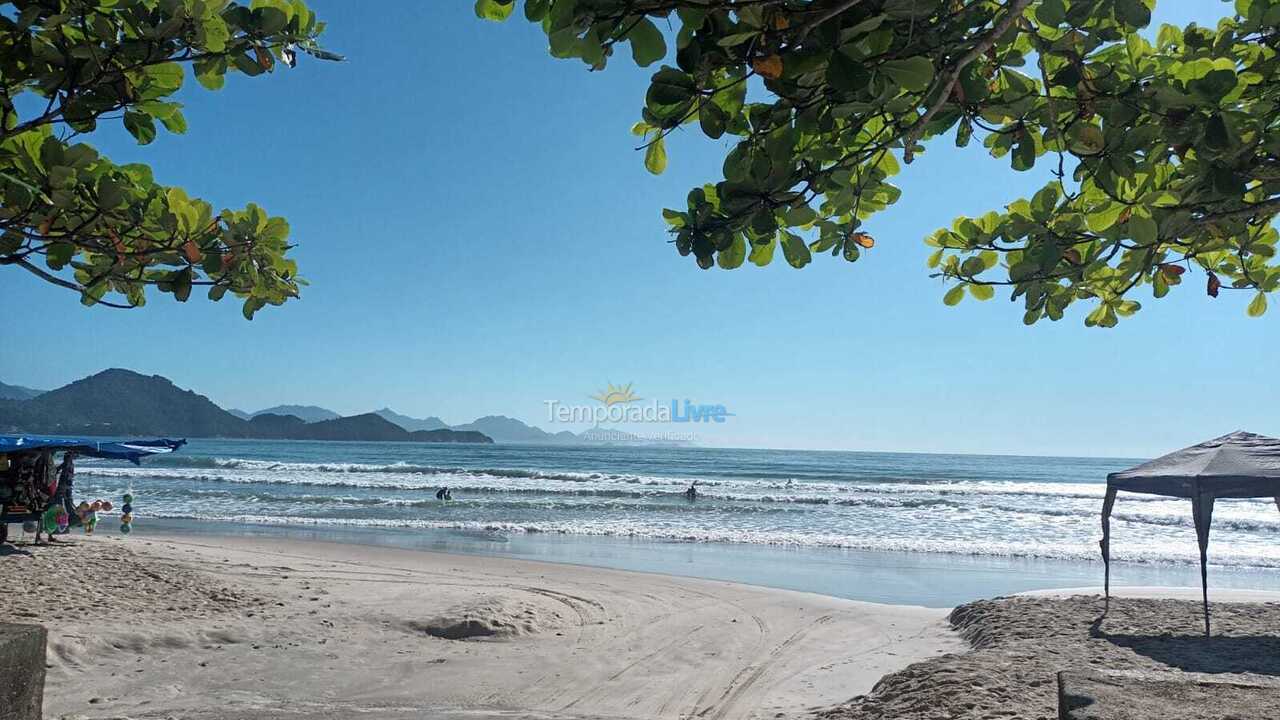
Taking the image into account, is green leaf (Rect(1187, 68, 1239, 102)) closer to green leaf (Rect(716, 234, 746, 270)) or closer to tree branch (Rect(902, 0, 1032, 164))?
tree branch (Rect(902, 0, 1032, 164))

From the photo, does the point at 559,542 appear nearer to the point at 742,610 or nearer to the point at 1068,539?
the point at 742,610

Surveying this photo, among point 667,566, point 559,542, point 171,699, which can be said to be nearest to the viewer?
point 171,699

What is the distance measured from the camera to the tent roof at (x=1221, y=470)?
5.91m

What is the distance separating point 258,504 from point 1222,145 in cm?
2409

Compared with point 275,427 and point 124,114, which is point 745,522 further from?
point 275,427

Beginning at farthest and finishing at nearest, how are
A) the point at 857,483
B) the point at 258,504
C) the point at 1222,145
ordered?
1. the point at 857,483
2. the point at 258,504
3. the point at 1222,145

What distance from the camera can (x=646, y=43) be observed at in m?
1.36

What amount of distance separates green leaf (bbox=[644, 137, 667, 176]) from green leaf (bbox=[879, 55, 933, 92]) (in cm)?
54

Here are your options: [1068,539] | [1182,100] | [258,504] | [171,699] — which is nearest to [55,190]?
[1182,100]

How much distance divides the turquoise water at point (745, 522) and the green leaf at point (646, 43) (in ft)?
32.8

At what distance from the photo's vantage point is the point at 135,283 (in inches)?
99.8

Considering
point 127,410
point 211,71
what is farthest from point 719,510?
point 127,410

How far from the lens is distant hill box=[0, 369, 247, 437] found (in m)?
93.5

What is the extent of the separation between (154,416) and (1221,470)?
395 ft
